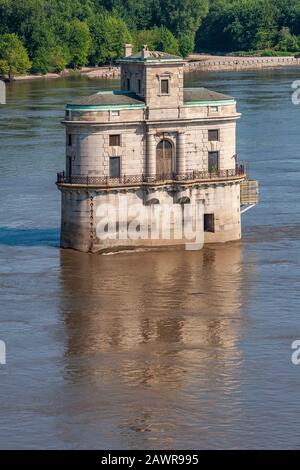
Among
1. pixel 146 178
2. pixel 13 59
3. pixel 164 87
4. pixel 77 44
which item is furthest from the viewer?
pixel 77 44

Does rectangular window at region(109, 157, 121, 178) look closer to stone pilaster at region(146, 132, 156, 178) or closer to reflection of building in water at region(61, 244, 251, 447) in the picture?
stone pilaster at region(146, 132, 156, 178)

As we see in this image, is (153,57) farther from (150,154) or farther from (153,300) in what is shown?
(153,300)

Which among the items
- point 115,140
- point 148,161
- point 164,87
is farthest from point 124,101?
point 148,161

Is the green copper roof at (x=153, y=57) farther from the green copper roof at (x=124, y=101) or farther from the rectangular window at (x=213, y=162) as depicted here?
the rectangular window at (x=213, y=162)

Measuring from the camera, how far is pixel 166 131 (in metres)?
67.9

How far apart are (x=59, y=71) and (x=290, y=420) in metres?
141

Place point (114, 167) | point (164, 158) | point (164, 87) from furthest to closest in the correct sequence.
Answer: point (164, 158), point (164, 87), point (114, 167)

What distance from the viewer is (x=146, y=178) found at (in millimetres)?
67500

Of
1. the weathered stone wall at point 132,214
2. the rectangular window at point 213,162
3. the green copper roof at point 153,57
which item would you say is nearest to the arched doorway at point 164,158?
the weathered stone wall at point 132,214

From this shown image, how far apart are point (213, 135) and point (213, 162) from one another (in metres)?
1.12

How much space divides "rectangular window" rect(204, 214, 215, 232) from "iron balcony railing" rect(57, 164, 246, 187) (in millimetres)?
1605
